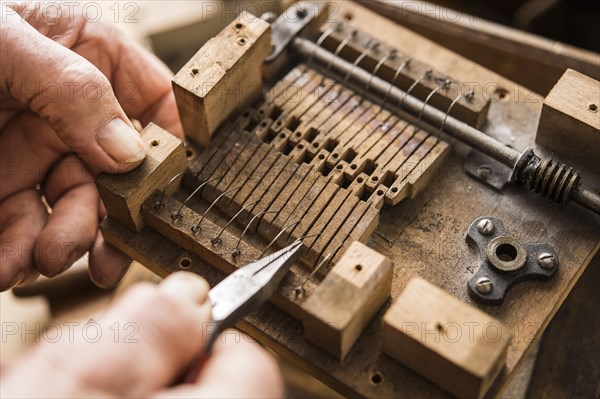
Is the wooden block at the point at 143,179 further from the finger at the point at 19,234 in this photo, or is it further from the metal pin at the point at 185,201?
the finger at the point at 19,234

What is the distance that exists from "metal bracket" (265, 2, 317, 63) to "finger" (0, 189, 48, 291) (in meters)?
0.78

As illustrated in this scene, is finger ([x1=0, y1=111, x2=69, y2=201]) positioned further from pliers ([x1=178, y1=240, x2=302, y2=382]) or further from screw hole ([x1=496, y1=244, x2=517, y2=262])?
screw hole ([x1=496, y1=244, x2=517, y2=262])

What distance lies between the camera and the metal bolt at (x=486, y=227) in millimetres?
1920

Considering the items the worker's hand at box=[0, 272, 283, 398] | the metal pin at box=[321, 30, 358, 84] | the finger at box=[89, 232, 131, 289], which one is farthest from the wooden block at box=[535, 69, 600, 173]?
the finger at box=[89, 232, 131, 289]

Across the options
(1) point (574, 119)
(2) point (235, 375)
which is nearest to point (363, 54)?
(1) point (574, 119)

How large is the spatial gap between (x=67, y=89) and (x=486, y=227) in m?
1.07

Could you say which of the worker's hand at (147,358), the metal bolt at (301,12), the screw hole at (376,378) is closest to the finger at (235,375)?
the worker's hand at (147,358)

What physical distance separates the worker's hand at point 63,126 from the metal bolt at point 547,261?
3.19 feet

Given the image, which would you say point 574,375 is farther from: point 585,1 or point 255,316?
point 585,1

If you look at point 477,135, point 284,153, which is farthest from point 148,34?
point 477,135

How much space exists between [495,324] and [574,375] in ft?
2.41

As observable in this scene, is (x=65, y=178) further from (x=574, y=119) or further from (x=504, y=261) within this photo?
(x=574, y=119)

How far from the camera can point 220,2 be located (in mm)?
3283

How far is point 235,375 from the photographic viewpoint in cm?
153
